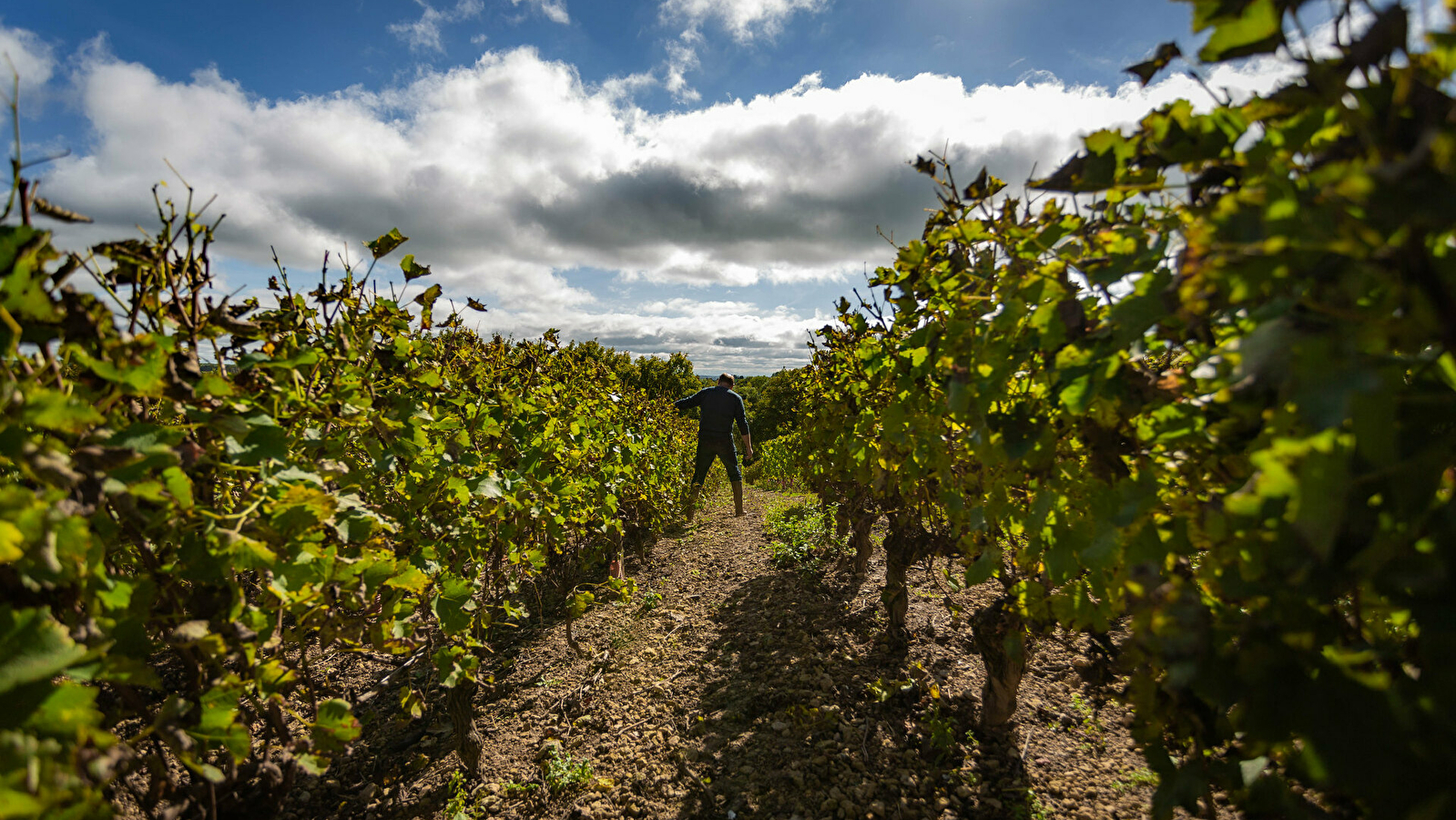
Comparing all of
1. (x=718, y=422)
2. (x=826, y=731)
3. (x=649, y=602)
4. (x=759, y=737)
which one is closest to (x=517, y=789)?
(x=759, y=737)

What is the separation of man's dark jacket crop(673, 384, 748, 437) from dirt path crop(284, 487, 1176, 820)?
12.5 feet

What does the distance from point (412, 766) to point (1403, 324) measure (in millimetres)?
3735

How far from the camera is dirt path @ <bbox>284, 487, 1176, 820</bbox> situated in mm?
2471

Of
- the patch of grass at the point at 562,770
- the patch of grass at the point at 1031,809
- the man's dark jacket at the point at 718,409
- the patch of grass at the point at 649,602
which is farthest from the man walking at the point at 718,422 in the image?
the patch of grass at the point at 1031,809

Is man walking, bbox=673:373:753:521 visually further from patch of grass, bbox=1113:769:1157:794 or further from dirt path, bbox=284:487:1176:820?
patch of grass, bbox=1113:769:1157:794

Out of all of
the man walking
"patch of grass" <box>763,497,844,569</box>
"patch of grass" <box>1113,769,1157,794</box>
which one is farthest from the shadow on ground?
the man walking

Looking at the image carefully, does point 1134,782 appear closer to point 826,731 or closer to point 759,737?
point 826,731

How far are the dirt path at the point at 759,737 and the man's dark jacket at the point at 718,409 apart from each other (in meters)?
3.82

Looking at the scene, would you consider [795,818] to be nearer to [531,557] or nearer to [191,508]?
[531,557]

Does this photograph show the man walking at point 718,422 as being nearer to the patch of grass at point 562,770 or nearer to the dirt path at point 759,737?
the dirt path at point 759,737

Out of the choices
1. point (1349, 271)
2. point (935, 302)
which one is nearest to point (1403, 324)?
point (1349, 271)

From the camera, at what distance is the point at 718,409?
7.86m

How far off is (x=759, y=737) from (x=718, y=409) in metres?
5.25

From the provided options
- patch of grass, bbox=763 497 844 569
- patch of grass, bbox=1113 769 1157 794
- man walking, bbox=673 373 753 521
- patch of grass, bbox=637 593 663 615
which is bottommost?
patch of grass, bbox=1113 769 1157 794
